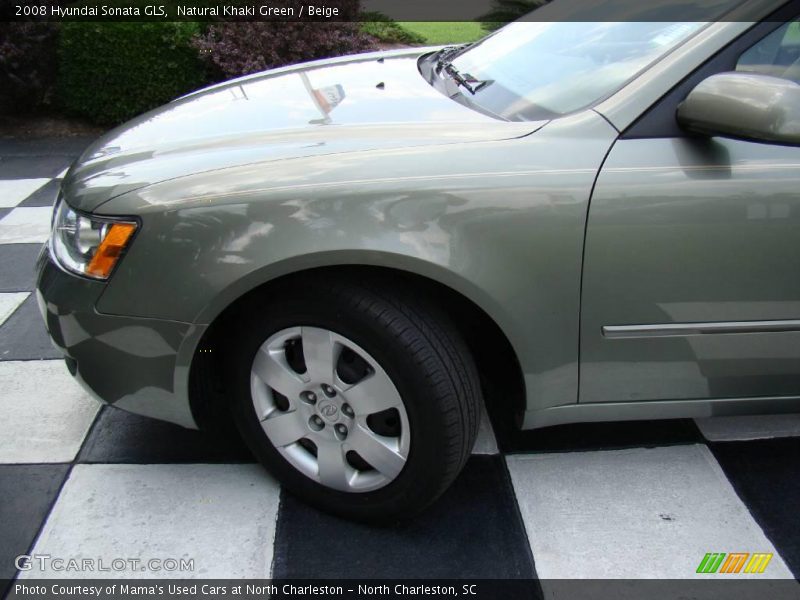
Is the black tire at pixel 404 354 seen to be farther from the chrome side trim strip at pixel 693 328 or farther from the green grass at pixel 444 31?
the green grass at pixel 444 31

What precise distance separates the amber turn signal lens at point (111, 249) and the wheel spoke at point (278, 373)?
1.44 feet

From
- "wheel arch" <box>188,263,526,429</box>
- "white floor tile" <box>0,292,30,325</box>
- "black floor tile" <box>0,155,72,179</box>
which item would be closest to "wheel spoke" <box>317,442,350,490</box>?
"wheel arch" <box>188,263,526,429</box>

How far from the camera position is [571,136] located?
1.90 m

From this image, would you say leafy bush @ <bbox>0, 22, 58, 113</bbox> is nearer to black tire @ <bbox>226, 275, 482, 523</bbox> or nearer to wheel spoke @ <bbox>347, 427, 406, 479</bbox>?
black tire @ <bbox>226, 275, 482, 523</bbox>

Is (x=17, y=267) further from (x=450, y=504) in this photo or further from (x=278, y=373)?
(x=450, y=504)

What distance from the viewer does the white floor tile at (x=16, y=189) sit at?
15.8 ft

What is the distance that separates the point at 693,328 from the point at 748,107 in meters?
0.55

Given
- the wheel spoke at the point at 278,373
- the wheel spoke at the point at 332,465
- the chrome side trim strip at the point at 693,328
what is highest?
the chrome side trim strip at the point at 693,328

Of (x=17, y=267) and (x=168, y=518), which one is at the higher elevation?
(x=168, y=518)

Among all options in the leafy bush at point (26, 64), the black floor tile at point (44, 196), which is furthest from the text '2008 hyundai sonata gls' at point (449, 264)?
the leafy bush at point (26, 64)

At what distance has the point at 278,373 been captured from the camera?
81.0 inches

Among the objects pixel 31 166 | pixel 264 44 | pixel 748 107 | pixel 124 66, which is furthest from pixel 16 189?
pixel 748 107

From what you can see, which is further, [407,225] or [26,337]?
[26,337]

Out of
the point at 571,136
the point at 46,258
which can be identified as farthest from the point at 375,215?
the point at 46,258
